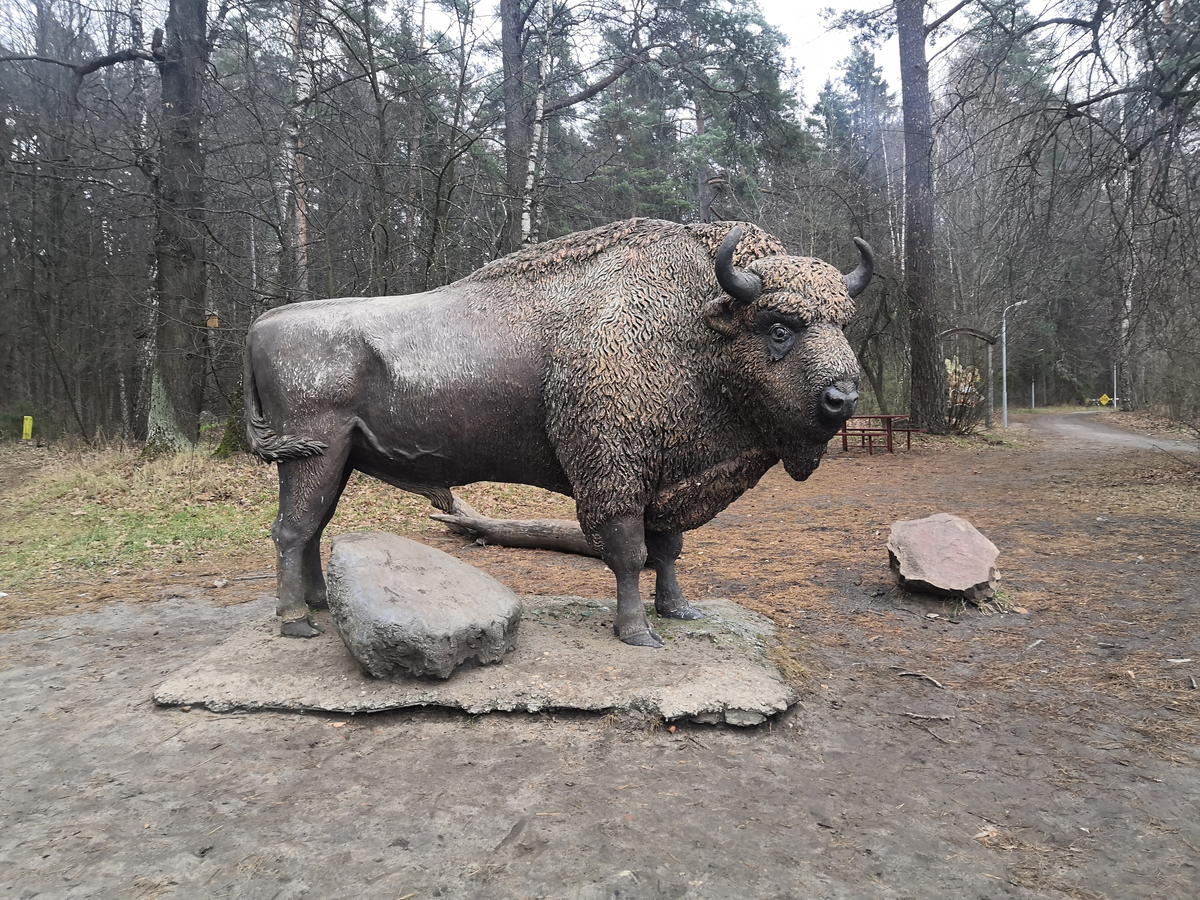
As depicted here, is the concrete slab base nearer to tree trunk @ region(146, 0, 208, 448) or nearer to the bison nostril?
the bison nostril

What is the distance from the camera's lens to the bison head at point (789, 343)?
3354mm

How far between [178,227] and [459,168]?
4.44m

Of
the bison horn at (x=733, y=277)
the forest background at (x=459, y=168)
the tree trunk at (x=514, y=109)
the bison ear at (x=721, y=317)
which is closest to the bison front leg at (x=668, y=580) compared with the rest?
the bison ear at (x=721, y=317)

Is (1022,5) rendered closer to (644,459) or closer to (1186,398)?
(644,459)

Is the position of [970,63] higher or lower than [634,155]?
lower

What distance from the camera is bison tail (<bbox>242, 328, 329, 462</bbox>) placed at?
12.9ft

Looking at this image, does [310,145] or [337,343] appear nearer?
[337,343]

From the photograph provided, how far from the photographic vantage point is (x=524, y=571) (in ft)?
21.2

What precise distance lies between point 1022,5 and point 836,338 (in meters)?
7.17

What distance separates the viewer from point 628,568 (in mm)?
3875

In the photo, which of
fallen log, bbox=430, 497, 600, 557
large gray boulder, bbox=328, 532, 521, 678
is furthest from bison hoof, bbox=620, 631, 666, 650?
fallen log, bbox=430, 497, 600, 557

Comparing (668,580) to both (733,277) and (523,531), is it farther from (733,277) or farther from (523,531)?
(523,531)

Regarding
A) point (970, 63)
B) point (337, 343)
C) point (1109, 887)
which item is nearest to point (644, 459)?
point (337, 343)

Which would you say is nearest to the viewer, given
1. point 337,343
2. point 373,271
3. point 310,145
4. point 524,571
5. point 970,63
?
point 337,343
